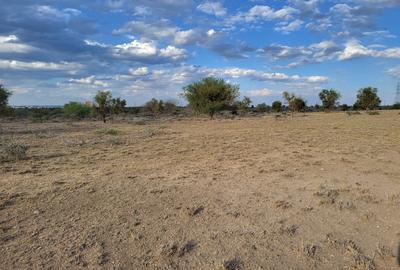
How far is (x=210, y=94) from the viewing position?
2010 inches

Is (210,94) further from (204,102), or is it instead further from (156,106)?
(156,106)

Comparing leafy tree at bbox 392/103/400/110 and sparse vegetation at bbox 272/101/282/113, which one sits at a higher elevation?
sparse vegetation at bbox 272/101/282/113

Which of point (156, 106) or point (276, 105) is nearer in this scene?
point (156, 106)

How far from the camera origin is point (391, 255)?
6.09 metres

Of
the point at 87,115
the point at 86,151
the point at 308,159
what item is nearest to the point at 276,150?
the point at 308,159

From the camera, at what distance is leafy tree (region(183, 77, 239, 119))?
168 ft

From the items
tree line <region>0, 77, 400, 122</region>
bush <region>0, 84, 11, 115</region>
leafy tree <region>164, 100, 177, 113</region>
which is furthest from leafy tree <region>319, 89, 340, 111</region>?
bush <region>0, 84, 11, 115</region>

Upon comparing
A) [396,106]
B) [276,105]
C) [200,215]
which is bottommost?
[396,106]

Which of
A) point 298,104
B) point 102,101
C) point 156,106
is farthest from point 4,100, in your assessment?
point 298,104

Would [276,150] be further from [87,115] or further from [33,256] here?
[87,115]

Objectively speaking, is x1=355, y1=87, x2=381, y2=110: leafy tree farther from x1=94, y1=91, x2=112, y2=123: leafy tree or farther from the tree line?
x1=94, y1=91, x2=112, y2=123: leafy tree

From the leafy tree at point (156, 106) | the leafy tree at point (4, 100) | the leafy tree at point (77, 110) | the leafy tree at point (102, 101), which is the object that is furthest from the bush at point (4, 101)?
the leafy tree at point (156, 106)

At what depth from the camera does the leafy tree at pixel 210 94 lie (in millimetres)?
51062

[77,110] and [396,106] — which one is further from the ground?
[77,110]
